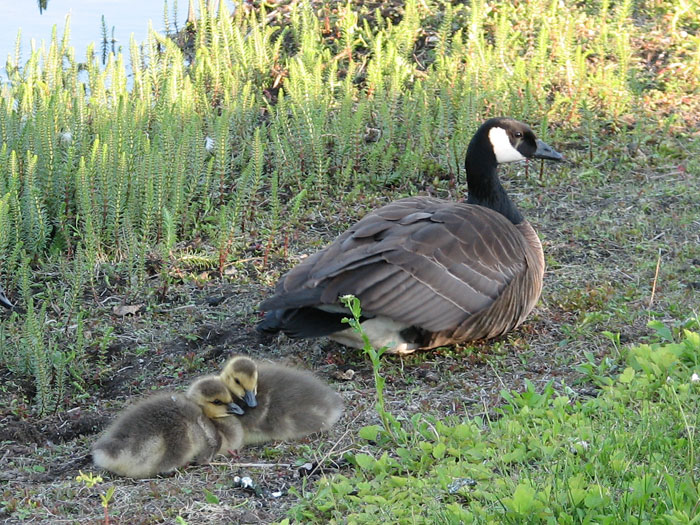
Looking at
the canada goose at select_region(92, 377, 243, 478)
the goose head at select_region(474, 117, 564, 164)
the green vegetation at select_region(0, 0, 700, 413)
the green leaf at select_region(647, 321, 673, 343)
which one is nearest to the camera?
the canada goose at select_region(92, 377, 243, 478)

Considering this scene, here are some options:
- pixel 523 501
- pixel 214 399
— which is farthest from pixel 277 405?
pixel 523 501

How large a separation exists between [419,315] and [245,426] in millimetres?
1182

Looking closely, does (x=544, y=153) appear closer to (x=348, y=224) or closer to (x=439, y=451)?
(x=348, y=224)

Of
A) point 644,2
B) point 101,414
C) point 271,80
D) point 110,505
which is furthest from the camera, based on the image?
point 644,2

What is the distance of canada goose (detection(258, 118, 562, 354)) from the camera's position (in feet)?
16.4

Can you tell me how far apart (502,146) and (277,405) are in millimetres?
2881

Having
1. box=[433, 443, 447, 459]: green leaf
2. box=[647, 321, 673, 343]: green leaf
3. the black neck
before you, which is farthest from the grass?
the black neck

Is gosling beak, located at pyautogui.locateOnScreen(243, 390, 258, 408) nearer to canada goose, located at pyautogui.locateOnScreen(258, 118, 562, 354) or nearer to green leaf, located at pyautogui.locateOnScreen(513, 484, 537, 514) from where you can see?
canada goose, located at pyautogui.locateOnScreen(258, 118, 562, 354)

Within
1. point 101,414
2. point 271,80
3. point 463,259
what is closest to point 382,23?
point 271,80

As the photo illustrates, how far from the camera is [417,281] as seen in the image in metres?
5.08

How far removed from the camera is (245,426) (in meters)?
4.45

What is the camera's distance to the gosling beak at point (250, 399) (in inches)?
172

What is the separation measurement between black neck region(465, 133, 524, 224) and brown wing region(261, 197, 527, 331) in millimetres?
706

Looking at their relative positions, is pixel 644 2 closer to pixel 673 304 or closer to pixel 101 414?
pixel 673 304
